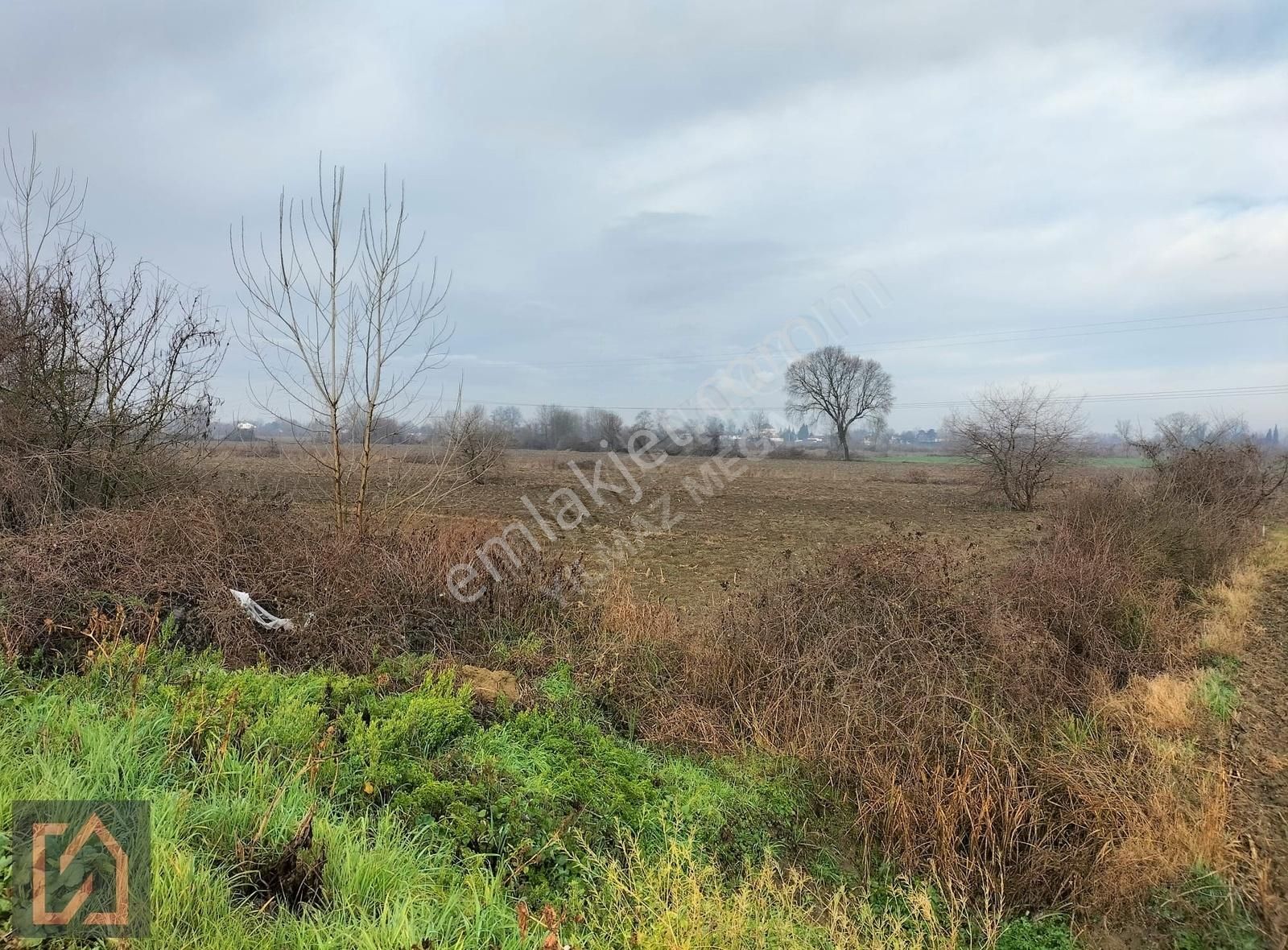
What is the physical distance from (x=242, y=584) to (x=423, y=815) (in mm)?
3633

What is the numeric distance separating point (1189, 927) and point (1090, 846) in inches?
22.7

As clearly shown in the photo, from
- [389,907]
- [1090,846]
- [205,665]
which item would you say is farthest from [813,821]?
[205,665]

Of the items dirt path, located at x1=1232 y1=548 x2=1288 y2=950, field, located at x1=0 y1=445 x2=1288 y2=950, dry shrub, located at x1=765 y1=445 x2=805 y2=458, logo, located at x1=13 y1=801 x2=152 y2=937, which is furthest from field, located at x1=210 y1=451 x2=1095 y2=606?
dry shrub, located at x1=765 y1=445 x2=805 y2=458

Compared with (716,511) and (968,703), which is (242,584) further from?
(716,511)

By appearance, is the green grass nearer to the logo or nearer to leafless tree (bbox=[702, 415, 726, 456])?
the logo

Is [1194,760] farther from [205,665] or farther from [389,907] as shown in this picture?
[205,665]

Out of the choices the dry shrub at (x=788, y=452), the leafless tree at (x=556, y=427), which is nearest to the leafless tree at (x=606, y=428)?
the leafless tree at (x=556, y=427)

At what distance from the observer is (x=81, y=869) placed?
2.18 meters

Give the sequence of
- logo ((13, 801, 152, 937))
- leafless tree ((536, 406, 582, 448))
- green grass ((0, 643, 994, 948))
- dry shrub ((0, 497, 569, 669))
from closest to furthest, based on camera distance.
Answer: logo ((13, 801, 152, 937))
green grass ((0, 643, 994, 948))
dry shrub ((0, 497, 569, 669))
leafless tree ((536, 406, 582, 448))

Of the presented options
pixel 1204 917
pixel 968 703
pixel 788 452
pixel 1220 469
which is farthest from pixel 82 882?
pixel 788 452

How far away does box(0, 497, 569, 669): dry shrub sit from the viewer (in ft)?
16.5

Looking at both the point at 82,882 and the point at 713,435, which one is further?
the point at 713,435

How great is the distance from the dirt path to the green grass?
188cm

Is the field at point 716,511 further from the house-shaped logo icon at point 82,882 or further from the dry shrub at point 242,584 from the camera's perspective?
the house-shaped logo icon at point 82,882
